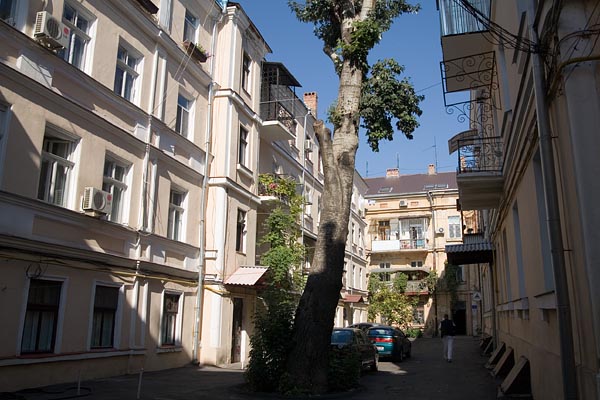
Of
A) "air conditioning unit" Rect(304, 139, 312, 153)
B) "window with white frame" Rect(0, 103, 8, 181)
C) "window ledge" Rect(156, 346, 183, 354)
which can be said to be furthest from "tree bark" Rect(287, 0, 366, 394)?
"air conditioning unit" Rect(304, 139, 312, 153)

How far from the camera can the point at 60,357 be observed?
1140cm

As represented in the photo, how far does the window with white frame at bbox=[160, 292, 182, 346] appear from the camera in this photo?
618 inches

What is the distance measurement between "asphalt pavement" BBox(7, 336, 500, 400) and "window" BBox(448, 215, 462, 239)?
103ft

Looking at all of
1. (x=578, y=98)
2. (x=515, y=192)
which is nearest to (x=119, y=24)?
(x=515, y=192)

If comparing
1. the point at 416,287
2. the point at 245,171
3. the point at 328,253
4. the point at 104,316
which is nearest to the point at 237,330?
the point at 245,171

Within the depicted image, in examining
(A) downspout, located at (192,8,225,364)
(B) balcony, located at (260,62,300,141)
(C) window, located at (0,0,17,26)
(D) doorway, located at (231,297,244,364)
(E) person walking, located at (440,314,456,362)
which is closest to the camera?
(C) window, located at (0,0,17,26)

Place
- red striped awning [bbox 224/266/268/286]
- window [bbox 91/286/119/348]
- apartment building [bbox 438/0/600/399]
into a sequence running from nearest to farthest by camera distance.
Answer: apartment building [bbox 438/0/600/399] < window [bbox 91/286/119/348] < red striped awning [bbox 224/266/268/286]

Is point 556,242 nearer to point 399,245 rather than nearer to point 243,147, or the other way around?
point 243,147

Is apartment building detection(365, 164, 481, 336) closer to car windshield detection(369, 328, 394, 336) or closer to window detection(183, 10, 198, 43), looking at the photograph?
car windshield detection(369, 328, 394, 336)

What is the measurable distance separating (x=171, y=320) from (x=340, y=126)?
8471 mm

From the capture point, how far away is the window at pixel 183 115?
685 inches

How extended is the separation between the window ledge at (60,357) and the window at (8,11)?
21.9ft

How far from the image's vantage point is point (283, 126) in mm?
23109

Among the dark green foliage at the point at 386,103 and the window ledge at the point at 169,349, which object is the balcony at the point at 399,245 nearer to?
the window ledge at the point at 169,349
